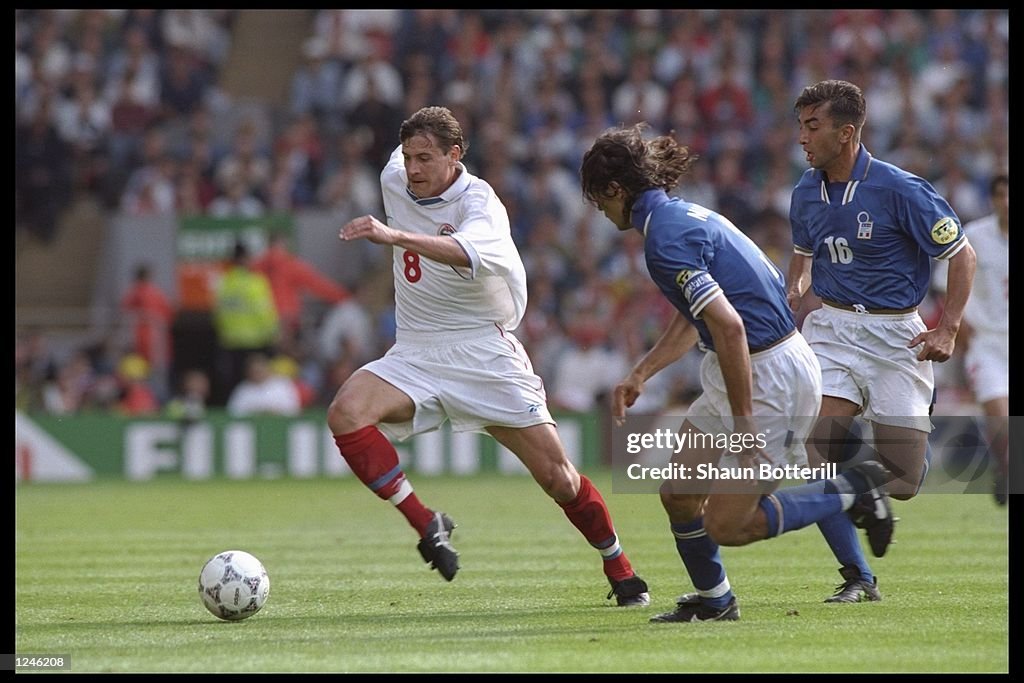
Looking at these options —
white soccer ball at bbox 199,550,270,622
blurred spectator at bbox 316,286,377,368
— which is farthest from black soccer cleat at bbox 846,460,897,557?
blurred spectator at bbox 316,286,377,368

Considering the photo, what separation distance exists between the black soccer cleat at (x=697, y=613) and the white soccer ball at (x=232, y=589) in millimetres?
1930

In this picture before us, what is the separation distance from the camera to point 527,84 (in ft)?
79.3

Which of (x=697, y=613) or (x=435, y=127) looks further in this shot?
(x=435, y=127)

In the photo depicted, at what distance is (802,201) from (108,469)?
12.8 metres

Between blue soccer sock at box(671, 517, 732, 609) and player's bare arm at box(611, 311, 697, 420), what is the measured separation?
67 centimetres

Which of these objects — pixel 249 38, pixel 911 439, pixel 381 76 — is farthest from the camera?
pixel 249 38

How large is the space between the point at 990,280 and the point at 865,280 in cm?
421

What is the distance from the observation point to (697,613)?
738 centimetres

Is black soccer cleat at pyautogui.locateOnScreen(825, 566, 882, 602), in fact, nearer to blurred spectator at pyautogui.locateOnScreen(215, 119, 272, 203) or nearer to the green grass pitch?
the green grass pitch

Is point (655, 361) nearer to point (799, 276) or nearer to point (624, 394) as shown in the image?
point (624, 394)

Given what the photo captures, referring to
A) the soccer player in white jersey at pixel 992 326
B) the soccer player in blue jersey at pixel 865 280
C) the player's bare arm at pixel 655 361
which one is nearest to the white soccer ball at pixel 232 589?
the player's bare arm at pixel 655 361

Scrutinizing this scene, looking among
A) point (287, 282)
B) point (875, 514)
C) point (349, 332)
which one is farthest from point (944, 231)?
point (287, 282)
